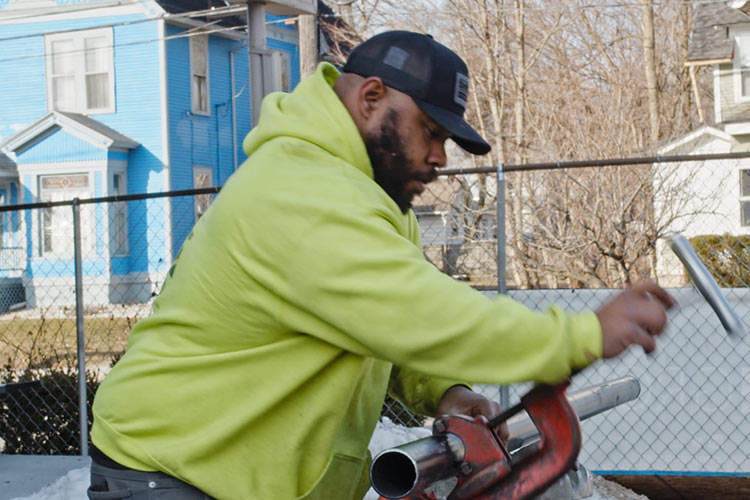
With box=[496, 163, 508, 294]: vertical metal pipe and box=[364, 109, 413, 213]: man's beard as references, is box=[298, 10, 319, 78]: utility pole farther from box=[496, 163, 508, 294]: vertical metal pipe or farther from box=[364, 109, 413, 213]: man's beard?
box=[364, 109, 413, 213]: man's beard

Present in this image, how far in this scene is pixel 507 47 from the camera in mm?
18016

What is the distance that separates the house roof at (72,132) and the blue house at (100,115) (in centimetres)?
3

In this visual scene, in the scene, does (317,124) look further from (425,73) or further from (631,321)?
(631,321)

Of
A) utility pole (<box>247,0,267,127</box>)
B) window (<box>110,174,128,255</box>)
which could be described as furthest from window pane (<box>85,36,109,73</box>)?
utility pole (<box>247,0,267,127</box>)

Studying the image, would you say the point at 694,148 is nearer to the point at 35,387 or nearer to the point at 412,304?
the point at 35,387

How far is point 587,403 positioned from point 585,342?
333 mm

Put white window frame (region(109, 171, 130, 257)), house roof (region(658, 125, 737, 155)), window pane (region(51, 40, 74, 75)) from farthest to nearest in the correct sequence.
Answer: window pane (region(51, 40, 74, 75)) < white window frame (region(109, 171, 130, 257)) < house roof (region(658, 125, 737, 155))

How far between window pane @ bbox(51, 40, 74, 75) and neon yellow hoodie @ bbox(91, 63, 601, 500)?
2322cm

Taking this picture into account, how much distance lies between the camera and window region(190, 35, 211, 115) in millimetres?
23938

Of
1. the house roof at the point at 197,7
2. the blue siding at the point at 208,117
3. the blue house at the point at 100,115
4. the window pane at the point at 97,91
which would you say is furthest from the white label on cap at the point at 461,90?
the window pane at the point at 97,91

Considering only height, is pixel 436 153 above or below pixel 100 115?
below

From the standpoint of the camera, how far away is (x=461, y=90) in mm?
2010

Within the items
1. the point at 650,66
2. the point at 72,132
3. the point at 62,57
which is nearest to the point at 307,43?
the point at 650,66

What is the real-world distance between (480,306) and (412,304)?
0.38 feet
